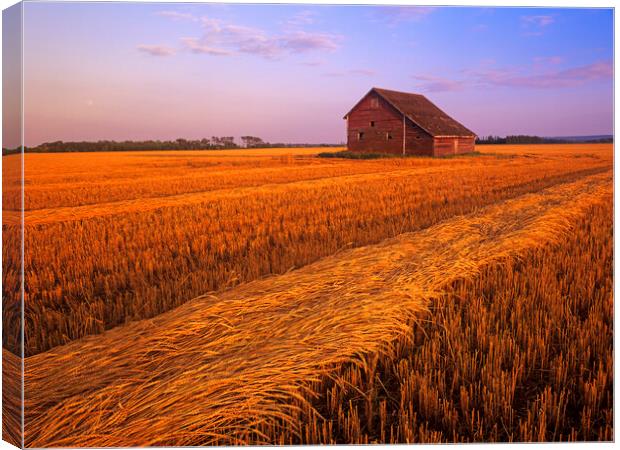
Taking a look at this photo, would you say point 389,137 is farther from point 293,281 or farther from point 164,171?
point 293,281

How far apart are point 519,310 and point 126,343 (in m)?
2.50

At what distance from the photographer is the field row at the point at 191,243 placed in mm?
3893

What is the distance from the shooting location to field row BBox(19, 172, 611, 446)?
2863 millimetres

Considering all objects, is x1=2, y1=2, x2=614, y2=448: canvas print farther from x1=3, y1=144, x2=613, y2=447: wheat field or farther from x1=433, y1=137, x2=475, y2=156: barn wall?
x1=433, y1=137, x2=475, y2=156: barn wall

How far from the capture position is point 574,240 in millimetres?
5625

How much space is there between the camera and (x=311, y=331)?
340 centimetres

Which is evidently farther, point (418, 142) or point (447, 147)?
point (447, 147)

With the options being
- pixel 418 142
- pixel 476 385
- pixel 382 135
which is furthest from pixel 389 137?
pixel 476 385

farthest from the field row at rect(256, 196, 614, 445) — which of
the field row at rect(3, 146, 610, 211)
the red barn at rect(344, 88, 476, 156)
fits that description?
the red barn at rect(344, 88, 476, 156)

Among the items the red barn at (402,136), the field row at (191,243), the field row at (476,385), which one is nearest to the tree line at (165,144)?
the field row at (191,243)

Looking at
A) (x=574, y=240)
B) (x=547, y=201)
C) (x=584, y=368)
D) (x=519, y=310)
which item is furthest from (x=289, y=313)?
(x=547, y=201)

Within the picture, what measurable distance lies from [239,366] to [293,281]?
1361 millimetres

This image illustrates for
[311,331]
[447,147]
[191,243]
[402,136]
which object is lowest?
[311,331]

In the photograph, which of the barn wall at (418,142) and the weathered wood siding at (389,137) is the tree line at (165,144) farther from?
the barn wall at (418,142)
